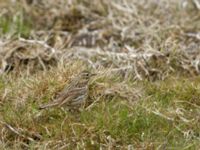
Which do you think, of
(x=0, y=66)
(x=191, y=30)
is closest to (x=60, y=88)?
(x=0, y=66)

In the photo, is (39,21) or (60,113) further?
(39,21)

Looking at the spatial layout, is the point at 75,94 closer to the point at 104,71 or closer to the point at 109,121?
the point at 109,121

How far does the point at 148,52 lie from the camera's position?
22.9 feet

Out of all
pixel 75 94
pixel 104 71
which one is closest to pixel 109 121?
pixel 75 94

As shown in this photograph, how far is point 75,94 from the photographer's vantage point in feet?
18.2

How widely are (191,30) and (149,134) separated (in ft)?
9.21

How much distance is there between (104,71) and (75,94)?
52 centimetres

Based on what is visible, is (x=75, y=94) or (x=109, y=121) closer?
(x=109, y=121)

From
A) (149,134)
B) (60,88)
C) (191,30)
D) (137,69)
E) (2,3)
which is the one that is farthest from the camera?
(2,3)

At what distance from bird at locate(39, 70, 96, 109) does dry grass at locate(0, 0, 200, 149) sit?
0.06m

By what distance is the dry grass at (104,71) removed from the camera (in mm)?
5230

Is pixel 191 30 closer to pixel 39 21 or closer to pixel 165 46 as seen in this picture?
pixel 165 46

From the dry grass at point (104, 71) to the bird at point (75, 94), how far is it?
63 millimetres

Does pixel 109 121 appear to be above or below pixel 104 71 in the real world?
below
